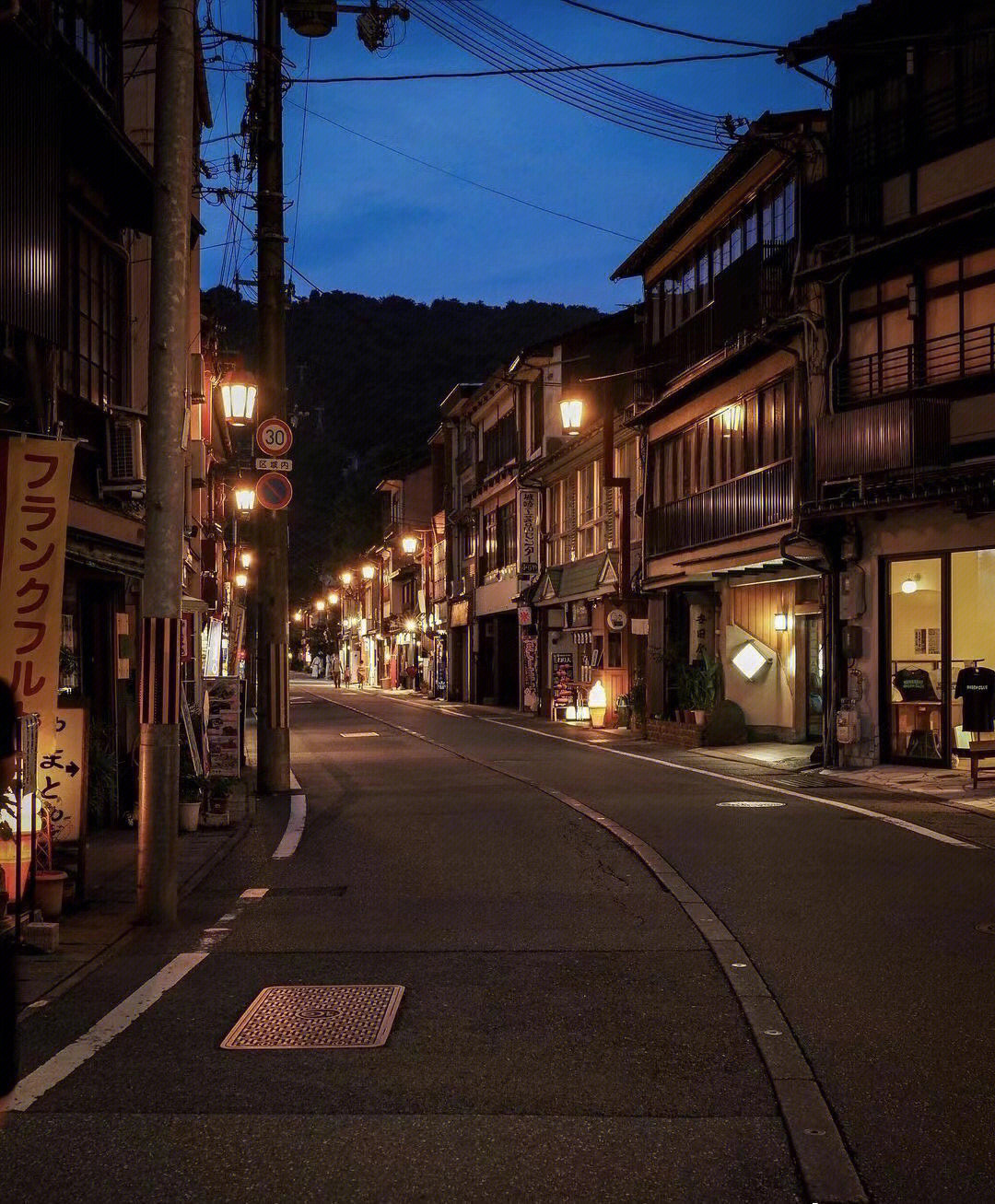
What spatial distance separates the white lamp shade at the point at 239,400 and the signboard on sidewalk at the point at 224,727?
733 cm

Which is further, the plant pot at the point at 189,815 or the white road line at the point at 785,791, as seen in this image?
the plant pot at the point at 189,815

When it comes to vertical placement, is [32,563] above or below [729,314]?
below

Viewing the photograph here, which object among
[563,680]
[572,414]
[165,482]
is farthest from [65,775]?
[563,680]

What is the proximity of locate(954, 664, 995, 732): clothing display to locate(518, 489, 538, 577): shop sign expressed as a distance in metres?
26.7

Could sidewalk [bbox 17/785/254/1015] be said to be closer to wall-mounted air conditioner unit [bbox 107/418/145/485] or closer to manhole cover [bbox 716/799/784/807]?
wall-mounted air conditioner unit [bbox 107/418/145/485]

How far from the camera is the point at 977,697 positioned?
18.8 metres

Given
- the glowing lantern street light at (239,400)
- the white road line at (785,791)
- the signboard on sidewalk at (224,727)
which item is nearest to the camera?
the white road line at (785,791)

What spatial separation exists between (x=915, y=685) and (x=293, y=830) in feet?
36.6

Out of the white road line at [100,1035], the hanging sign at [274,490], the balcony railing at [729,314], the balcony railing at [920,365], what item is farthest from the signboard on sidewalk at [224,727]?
the balcony railing at [729,314]

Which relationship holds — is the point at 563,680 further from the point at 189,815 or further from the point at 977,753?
the point at 189,815

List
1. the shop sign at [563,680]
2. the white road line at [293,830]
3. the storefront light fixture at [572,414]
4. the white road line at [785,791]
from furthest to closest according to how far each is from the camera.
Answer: the shop sign at [563,680] → the storefront light fixture at [572,414] → the white road line at [785,791] → the white road line at [293,830]

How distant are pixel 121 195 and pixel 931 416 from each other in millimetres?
12129

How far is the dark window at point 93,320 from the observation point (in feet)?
47.2

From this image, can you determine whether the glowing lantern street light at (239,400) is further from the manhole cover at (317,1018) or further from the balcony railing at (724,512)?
the manhole cover at (317,1018)
